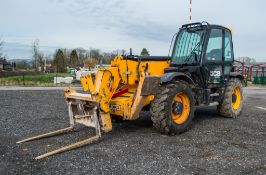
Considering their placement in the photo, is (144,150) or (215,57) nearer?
(144,150)

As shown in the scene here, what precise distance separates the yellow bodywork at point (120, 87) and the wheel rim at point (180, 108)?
0.55 meters

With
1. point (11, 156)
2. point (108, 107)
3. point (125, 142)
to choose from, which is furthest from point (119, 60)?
point (11, 156)

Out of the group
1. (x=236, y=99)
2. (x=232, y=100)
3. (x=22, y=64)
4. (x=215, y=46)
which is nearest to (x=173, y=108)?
(x=215, y=46)

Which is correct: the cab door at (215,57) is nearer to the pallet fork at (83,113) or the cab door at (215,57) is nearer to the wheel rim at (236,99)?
the wheel rim at (236,99)

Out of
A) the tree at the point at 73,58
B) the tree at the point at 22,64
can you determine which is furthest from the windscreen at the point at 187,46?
the tree at the point at 22,64

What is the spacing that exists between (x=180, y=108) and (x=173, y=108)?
0.21 metres

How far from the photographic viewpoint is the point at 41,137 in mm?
6480

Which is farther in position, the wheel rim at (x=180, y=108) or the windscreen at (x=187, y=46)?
the windscreen at (x=187, y=46)

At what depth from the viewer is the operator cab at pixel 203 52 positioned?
7734 millimetres

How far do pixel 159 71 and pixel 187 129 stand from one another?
1.52 meters

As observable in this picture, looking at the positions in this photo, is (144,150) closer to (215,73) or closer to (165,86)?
(165,86)

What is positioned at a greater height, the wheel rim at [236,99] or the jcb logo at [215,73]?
the jcb logo at [215,73]

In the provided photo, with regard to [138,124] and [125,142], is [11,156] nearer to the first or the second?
[125,142]

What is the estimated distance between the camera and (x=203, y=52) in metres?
7.73
